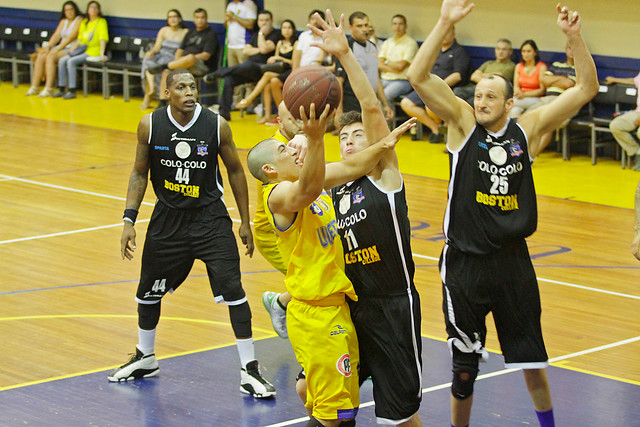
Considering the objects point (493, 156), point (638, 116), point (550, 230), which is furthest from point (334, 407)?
point (638, 116)

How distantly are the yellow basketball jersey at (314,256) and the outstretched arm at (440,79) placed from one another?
892 millimetres

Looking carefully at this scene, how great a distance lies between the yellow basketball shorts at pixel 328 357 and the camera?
15.3 ft

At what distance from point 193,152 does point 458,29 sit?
10500 mm

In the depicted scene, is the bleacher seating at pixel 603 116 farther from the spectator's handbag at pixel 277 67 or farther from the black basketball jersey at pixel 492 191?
the black basketball jersey at pixel 492 191

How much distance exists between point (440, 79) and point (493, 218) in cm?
76

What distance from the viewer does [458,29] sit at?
1630cm

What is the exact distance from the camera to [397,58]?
52.9 ft

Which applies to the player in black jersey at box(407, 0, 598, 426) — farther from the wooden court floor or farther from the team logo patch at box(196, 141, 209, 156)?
the team logo patch at box(196, 141, 209, 156)

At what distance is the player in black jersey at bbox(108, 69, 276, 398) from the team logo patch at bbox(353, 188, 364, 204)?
1.73 metres

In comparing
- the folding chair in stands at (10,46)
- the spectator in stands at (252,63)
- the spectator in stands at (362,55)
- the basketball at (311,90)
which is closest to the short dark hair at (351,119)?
the basketball at (311,90)

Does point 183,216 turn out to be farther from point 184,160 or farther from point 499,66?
point 499,66

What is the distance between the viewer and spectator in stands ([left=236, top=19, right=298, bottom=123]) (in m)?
17.2

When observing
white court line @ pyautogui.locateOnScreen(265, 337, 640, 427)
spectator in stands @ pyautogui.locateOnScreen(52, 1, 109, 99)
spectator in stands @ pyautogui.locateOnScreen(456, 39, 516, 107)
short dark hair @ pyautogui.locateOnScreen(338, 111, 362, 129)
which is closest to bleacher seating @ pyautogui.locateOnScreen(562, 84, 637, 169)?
spectator in stands @ pyautogui.locateOnScreen(456, 39, 516, 107)

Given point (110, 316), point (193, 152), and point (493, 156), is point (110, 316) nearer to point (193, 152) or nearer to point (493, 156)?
point (193, 152)
